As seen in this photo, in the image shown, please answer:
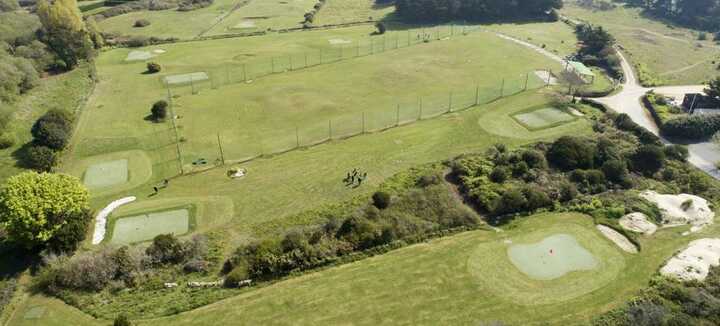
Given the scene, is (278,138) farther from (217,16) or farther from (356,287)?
(217,16)

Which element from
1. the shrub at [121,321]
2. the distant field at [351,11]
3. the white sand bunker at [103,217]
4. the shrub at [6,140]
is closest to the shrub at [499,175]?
the shrub at [121,321]

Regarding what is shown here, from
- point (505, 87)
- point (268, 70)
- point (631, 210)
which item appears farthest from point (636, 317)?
point (268, 70)

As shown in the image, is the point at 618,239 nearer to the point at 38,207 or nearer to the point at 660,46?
the point at 38,207

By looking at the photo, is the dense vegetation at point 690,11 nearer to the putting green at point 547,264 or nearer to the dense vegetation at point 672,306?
the putting green at point 547,264

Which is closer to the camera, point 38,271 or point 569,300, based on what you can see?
point 569,300

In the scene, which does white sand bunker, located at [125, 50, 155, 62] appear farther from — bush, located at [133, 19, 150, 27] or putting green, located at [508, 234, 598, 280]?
putting green, located at [508, 234, 598, 280]

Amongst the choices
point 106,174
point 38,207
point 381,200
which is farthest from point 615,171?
point 106,174
